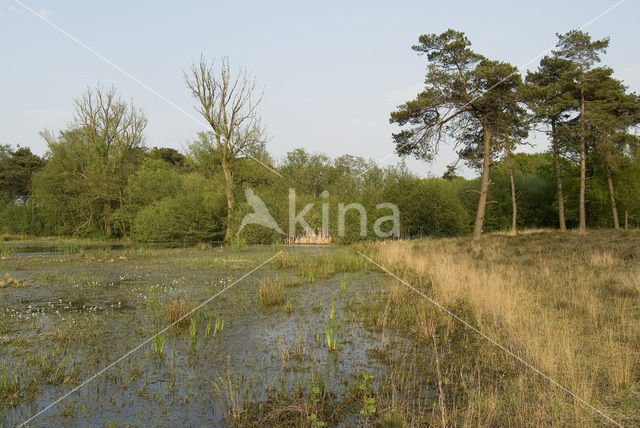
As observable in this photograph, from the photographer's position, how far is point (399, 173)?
3619 centimetres

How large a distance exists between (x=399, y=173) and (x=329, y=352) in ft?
102

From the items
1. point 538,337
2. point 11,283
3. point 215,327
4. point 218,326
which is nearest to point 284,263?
point 11,283

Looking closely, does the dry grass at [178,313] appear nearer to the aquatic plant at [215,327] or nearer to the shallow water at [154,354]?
the shallow water at [154,354]

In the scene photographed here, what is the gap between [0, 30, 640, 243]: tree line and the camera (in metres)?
22.3

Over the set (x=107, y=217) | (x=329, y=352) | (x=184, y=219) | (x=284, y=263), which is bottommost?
(x=329, y=352)

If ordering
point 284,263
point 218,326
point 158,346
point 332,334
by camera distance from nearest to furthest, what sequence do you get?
point 158,346 < point 332,334 < point 218,326 < point 284,263

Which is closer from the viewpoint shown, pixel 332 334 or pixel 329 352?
pixel 329 352

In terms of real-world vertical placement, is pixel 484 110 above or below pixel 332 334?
above

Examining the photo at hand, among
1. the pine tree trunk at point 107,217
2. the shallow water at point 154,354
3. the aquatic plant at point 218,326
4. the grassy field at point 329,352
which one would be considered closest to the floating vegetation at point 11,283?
the grassy field at point 329,352

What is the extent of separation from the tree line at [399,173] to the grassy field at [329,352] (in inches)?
483

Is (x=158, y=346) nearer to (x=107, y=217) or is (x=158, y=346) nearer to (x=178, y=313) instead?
(x=178, y=313)

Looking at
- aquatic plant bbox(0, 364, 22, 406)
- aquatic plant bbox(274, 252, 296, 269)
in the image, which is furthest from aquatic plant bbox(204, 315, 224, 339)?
aquatic plant bbox(274, 252, 296, 269)

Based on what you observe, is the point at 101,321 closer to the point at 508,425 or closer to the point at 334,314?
the point at 334,314

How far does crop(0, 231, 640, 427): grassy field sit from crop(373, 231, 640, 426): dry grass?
29 mm
